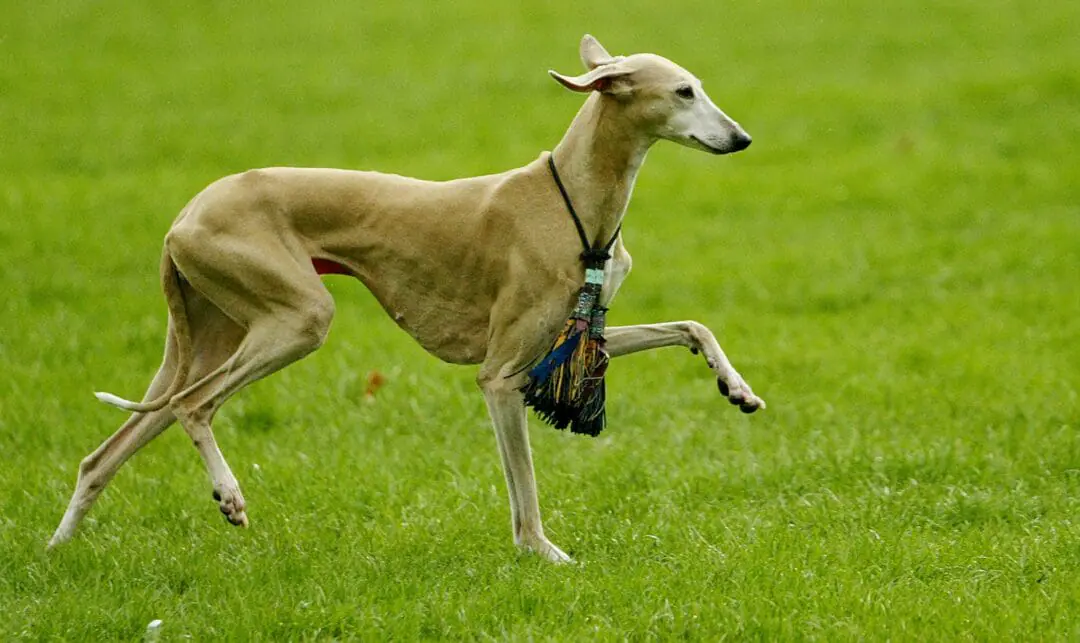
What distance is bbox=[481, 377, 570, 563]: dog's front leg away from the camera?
244 inches

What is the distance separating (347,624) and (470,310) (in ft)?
4.76

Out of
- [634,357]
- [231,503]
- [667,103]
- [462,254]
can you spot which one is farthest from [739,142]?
[634,357]

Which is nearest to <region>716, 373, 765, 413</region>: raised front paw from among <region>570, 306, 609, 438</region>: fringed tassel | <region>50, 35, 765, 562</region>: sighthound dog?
<region>50, 35, 765, 562</region>: sighthound dog

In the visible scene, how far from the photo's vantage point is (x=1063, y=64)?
59.2 feet

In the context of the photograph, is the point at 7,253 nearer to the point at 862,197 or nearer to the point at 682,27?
the point at 862,197

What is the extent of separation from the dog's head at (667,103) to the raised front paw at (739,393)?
889 mm

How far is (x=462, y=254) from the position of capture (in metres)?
6.26

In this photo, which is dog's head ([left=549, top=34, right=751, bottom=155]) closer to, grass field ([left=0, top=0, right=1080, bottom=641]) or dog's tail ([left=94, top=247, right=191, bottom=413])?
grass field ([left=0, top=0, right=1080, bottom=641])

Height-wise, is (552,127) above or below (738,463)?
below

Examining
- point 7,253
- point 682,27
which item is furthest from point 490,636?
point 682,27

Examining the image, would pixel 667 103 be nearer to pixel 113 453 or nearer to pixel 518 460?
pixel 518 460

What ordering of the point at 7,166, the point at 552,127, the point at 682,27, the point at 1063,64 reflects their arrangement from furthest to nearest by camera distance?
1. the point at 682,27
2. the point at 1063,64
3. the point at 552,127
4. the point at 7,166

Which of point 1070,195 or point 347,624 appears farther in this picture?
point 1070,195

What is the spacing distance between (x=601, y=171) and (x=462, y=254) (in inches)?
25.3
